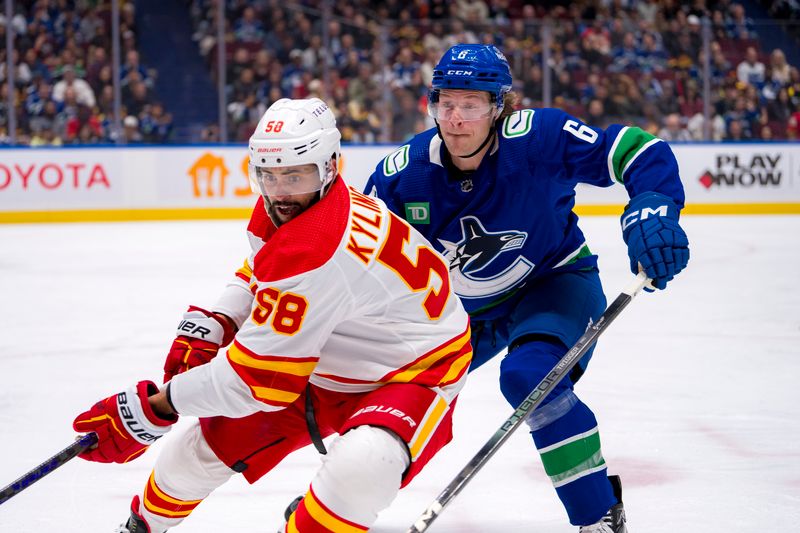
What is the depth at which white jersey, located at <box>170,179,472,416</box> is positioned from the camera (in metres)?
1.99

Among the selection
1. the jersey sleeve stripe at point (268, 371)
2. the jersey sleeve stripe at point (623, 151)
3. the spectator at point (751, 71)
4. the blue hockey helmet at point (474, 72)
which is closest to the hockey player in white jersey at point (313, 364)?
the jersey sleeve stripe at point (268, 371)

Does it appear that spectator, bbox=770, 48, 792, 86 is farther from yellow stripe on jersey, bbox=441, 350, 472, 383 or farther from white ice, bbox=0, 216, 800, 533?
yellow stripe on jersey, bbox=441, 350, 472, 383

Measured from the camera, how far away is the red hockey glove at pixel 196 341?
229 cm

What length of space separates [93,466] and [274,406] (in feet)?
4.40

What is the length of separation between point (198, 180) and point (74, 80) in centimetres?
135

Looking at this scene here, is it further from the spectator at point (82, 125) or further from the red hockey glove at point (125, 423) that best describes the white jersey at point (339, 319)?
the spectator at point (82, 125)

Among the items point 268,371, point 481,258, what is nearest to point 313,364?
point 268,371

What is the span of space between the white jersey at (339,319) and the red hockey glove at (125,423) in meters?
0.07

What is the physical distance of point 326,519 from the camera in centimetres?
Result: 200

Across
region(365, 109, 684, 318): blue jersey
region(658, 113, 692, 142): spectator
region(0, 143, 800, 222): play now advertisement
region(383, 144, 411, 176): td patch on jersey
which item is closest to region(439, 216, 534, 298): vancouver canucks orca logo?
region(365, 109, 684, 318): blue jersey

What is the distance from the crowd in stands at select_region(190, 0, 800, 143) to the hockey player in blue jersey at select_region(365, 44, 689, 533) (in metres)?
7.15

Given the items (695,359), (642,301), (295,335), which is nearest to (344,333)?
(295,335)

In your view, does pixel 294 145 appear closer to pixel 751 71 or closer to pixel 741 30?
pixel 751 71

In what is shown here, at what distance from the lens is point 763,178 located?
9844 mm
